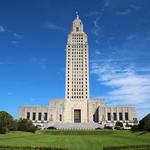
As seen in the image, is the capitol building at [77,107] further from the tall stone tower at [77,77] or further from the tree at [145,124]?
the tree at [145,124]

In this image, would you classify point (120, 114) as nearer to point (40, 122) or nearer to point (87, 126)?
point (87, 126)

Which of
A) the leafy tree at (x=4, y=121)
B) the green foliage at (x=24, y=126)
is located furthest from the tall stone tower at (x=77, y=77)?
the leafy tree at (x=4, y=121)

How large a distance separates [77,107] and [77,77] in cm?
1556

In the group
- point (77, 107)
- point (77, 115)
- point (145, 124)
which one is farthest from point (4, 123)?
point (77, 115)

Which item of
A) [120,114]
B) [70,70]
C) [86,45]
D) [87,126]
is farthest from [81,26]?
[87,126]

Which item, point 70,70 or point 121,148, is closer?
point 121,148

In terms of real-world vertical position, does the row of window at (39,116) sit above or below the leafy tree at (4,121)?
above

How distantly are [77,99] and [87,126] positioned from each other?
2519 centimetres

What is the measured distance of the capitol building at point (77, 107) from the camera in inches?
5256

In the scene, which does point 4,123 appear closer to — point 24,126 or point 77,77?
point 24,126

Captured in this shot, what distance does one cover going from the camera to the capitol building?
13350 centimetres

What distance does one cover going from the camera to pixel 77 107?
134000 mm

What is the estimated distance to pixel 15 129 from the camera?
7669 centimetres

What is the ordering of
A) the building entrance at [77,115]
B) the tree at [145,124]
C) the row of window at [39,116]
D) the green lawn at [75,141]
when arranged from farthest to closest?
the row of window at [39,116], the building entrance at [77,115], the tree at [145,124], the green lawn at [75,141]
